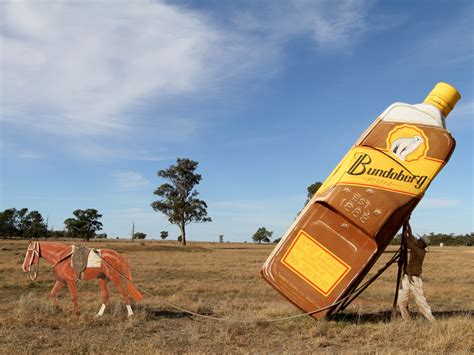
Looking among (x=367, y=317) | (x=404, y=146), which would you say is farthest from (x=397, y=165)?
(x=367, y=317)

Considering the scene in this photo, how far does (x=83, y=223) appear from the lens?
247 feet

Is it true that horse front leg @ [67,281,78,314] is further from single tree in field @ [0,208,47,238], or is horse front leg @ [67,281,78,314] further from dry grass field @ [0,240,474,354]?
single tree in field @ [0,208,47,238]

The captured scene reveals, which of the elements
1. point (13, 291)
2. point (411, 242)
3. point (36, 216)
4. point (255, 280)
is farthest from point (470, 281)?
point (36, 216)

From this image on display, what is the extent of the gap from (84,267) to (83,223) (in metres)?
69.8

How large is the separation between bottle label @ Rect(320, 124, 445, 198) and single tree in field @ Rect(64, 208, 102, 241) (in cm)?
7254

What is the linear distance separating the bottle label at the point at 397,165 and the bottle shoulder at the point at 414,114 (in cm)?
16

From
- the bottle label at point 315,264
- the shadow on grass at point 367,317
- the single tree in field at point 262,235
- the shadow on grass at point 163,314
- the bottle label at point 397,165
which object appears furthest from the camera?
the single tree in field at point 262,235

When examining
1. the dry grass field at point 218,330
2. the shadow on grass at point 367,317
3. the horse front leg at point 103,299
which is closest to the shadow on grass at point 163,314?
the dry grass field at point 218,330

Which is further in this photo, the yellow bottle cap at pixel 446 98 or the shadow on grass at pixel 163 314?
the shadow on grass at pixel 163 314

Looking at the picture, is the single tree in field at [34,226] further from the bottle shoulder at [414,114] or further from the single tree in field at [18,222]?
the bottle shoulder at [414,114]

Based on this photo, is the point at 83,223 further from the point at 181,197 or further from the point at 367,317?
the point at 367,317

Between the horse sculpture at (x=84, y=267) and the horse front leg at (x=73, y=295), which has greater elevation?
the horse sculpture at (x=84, y=267)

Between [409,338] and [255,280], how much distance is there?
11035 mm

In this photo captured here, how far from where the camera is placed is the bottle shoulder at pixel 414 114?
24.8 feet
